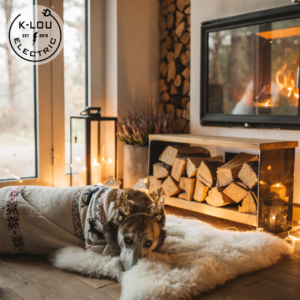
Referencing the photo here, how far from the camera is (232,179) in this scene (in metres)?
2.48

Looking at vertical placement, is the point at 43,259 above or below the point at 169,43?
below

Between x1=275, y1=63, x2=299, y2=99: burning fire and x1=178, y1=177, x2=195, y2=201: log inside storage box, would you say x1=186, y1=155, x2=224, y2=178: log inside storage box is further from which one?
x1=275, y1=63, x2=299, y2=99: burning fire

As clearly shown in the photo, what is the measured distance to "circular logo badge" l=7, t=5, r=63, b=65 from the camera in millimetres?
3160

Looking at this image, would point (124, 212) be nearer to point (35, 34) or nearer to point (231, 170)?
point (231, 170)

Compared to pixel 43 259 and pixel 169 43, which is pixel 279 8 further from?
pixel 43 259

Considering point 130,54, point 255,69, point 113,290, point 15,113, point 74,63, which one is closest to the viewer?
point 113,290

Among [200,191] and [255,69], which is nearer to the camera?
[200,191]

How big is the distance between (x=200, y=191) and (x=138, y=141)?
33.7 inches

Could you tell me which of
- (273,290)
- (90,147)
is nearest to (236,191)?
(273,290)

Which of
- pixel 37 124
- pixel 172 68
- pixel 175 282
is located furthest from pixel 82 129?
pixel 175 282

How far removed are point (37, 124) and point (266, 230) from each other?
7.00ft

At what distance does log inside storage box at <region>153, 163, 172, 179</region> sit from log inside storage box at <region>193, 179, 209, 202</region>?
0.30 metres

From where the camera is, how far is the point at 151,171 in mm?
3068

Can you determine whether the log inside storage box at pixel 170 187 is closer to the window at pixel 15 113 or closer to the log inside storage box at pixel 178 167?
the log inside storage box at pixel 178 167
